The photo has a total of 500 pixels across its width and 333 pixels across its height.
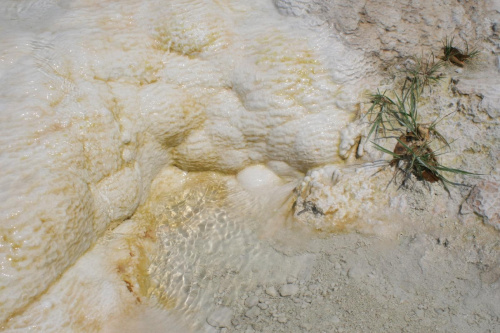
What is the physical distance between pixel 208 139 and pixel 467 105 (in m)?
2.12

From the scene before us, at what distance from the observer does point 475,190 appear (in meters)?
3.05

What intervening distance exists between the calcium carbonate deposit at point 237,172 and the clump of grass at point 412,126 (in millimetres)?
73

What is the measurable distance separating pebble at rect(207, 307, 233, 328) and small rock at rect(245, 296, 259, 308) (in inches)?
4.8

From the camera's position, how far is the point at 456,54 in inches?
146

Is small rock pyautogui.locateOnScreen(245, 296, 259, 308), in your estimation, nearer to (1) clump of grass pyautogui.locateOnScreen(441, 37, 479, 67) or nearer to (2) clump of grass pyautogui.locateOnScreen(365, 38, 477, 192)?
(2) clump of grass pyautogui.locateOnScreen(365, 38, 477, 192)

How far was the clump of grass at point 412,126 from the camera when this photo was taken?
3.26 metres

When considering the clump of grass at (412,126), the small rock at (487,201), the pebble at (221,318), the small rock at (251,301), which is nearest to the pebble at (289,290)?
the small rock at (251,301)

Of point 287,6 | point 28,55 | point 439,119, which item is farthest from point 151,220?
point 439,119

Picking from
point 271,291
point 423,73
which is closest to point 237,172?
point 271,291

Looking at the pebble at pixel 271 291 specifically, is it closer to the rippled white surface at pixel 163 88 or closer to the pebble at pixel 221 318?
the pebble at pixel 221 318

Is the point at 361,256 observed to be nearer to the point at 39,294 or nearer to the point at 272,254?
the point at 272,254

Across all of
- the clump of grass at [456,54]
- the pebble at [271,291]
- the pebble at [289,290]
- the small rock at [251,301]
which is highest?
the clump of grass at [456,54]

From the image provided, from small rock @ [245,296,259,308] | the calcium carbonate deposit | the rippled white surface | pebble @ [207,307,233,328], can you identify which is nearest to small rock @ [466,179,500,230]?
the calcium carbonate deposit

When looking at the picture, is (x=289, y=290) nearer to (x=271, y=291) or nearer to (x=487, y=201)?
(x=271, y=291)
